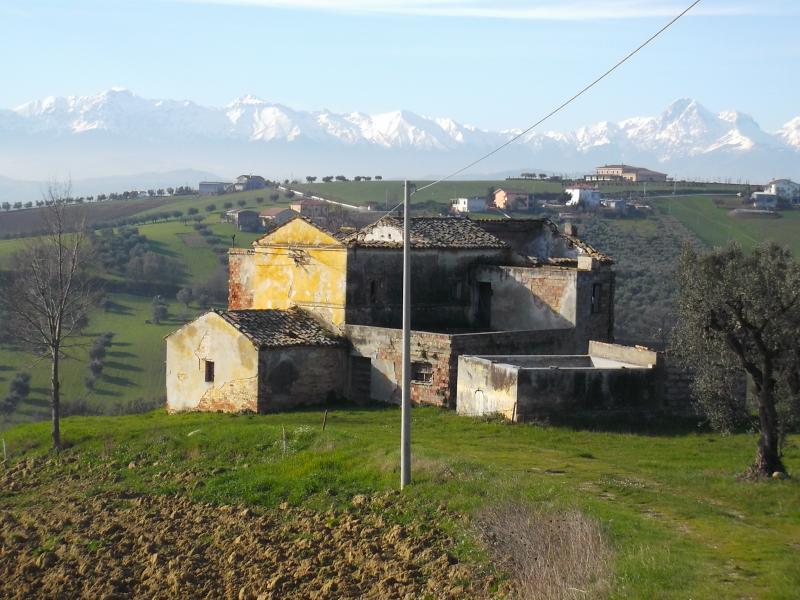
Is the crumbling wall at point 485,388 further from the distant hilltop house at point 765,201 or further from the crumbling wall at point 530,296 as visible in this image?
the distant hilltop house at point 765,201

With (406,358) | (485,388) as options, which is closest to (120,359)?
(485,388)

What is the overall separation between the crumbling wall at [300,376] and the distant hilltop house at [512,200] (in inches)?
2583

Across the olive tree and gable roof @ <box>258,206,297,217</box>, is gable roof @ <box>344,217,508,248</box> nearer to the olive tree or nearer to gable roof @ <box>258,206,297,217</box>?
the olive tree

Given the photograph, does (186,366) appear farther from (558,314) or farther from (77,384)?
(77,384)

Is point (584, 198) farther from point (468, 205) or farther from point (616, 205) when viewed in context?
point (468, 205)

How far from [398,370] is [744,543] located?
16.5 m

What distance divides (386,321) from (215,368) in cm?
546

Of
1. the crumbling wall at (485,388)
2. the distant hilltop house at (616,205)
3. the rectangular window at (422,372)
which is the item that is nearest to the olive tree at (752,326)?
the crumbling wall at (485,388)

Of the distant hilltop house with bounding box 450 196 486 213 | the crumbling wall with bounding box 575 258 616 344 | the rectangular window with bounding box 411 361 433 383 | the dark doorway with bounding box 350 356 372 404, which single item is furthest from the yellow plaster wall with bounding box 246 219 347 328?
the distant hilltop house with bounding box 450 196 486 213

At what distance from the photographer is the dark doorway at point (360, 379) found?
3241 cm

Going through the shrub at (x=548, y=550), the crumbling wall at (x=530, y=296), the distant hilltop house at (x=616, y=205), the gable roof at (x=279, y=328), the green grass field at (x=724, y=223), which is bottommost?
the shrub at (x=548, y=550)

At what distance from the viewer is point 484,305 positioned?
36594 millimetres

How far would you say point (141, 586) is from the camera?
1828cm

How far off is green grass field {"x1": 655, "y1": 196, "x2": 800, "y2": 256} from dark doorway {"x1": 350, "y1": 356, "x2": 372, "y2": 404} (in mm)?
47285
